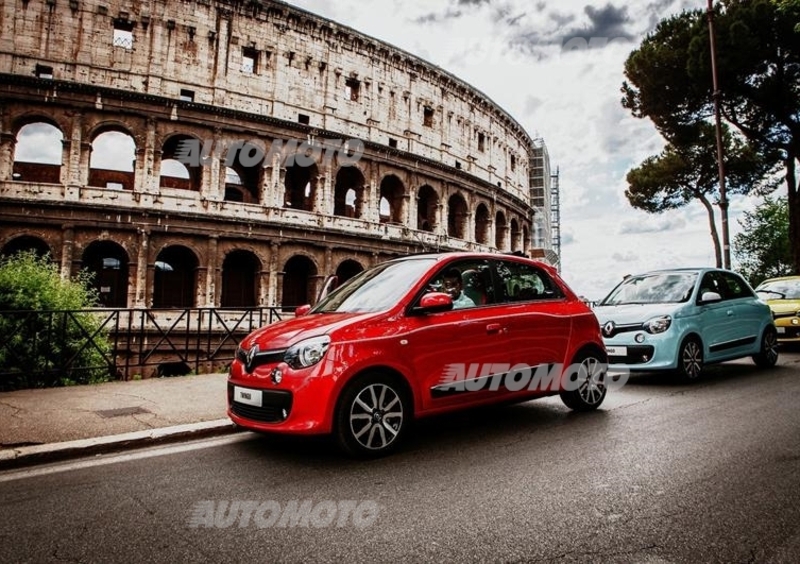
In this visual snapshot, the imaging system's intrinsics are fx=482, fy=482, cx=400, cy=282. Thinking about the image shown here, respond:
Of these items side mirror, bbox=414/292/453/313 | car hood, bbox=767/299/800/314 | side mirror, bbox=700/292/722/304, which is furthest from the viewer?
car hood, bbox=767/299/800/314

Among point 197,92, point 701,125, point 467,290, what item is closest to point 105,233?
point 197,92

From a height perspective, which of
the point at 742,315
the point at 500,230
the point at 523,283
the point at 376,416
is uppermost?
the point at 500,230

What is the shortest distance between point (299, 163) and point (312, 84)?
168 inches

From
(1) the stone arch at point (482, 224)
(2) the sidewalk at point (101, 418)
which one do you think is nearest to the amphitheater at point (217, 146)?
(1) the stone arch at point (482, 224)

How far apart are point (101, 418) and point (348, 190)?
25.6 meters

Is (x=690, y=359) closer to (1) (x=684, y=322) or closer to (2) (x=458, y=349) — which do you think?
(1) (x=684, y=322)

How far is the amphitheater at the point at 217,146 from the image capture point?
Answer: 1962cm

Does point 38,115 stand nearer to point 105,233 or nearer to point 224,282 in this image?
point 105,233

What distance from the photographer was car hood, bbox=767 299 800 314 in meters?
10.8

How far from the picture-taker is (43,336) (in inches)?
314

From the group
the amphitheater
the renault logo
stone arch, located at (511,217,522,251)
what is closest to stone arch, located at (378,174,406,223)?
the amphitheater

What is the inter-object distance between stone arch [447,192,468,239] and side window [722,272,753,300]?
22604mm

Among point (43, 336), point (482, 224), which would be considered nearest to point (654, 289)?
point (43, 336)

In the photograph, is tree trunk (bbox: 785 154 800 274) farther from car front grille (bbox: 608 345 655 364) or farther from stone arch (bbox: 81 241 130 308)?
stone arch (bbox: 81 241 130 308)
